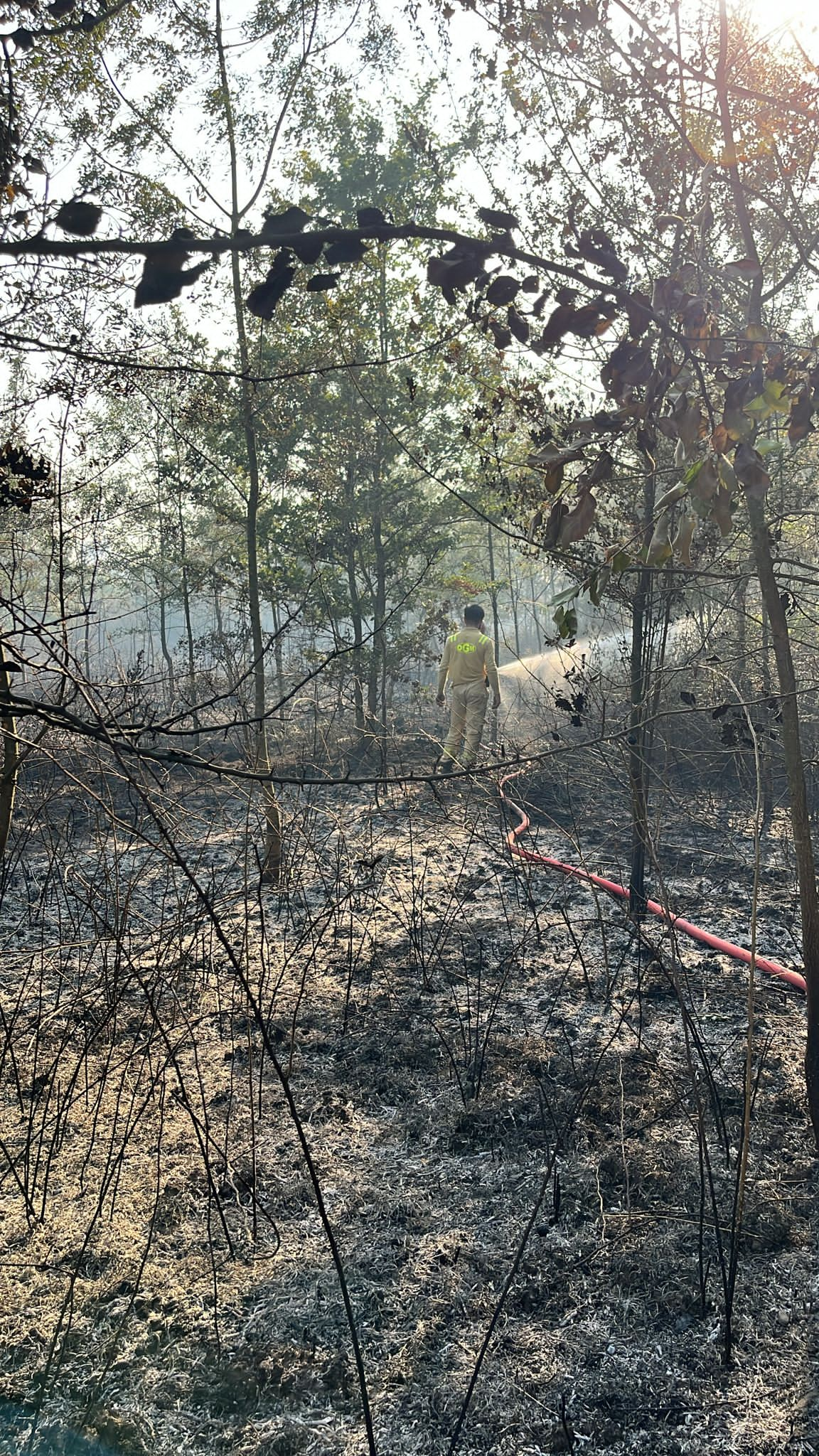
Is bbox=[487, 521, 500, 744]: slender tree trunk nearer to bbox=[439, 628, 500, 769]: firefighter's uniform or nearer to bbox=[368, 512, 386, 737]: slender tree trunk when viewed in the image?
bbox=[439, 628, 500, 769]: firefighter's uniform

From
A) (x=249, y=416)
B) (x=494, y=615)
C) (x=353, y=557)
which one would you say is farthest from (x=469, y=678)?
(x=494, y=615)

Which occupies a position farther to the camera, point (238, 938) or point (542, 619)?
point (542, 619)

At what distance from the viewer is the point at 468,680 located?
9758mm

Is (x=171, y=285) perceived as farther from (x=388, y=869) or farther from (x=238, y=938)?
(x=388, y=869)

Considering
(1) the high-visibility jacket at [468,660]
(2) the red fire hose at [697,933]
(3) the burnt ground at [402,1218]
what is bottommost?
(3) the burnt ground at [402,1218]

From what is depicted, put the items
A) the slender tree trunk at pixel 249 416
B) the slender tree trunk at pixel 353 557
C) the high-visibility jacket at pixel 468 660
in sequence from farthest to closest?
the slender tree trunk at pixel 353 557, the high-visibility jacket at pixel 468 660, the slender tree trunk at pixel 249 416

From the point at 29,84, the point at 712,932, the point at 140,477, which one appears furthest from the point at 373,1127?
the point at 140,477

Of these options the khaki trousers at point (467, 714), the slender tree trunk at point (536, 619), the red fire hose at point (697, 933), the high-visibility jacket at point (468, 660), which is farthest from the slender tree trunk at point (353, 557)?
the red fire hose at point (697, 933)

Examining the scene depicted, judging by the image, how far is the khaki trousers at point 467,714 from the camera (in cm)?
979

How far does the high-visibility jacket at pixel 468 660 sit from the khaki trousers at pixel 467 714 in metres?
0.09

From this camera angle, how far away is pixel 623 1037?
3957mm

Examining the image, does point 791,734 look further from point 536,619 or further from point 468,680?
point 468,680

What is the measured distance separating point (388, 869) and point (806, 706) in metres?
5.77

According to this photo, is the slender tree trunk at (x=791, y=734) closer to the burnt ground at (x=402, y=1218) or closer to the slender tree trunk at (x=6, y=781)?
the burnt ground at (x=402, y=1218)
